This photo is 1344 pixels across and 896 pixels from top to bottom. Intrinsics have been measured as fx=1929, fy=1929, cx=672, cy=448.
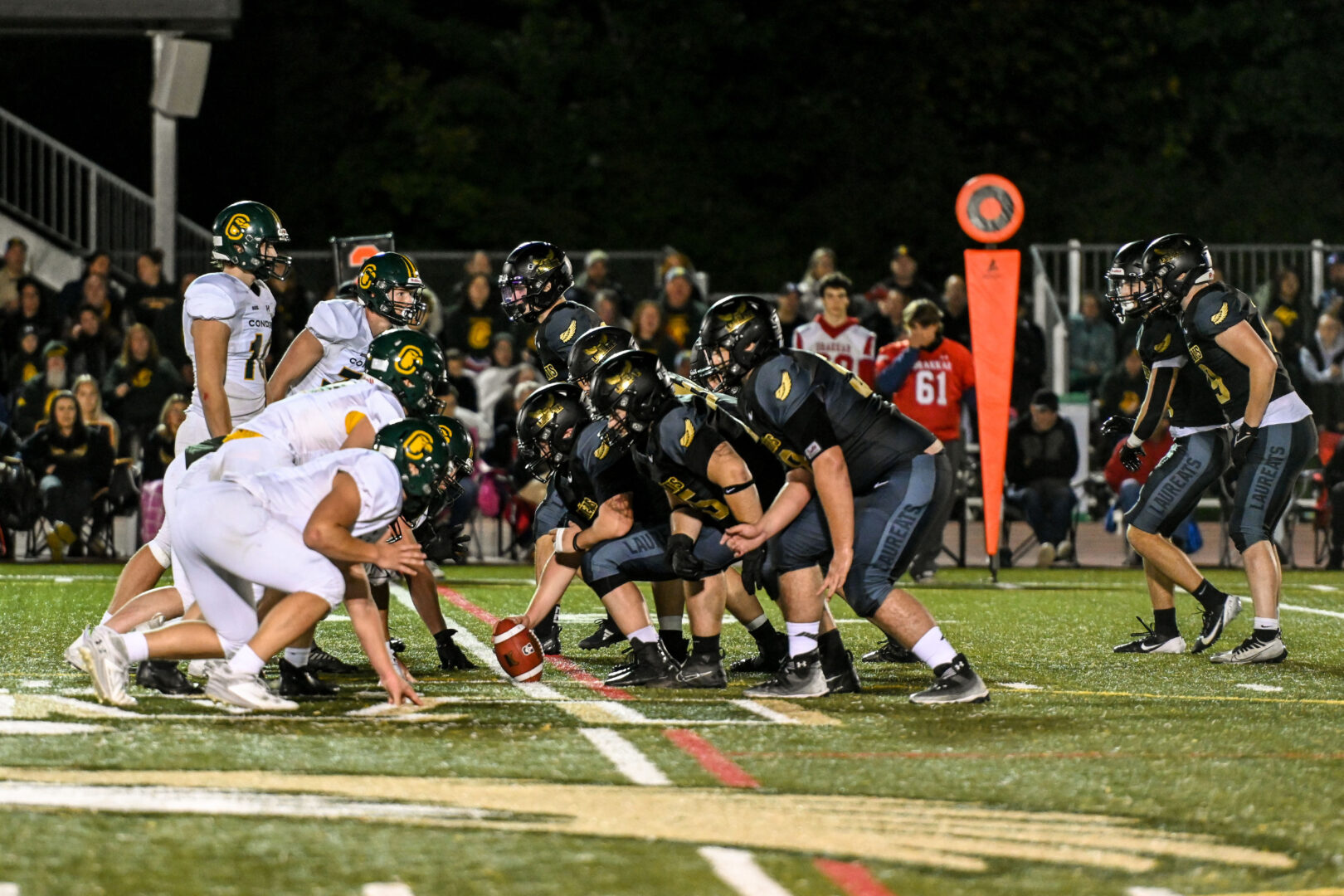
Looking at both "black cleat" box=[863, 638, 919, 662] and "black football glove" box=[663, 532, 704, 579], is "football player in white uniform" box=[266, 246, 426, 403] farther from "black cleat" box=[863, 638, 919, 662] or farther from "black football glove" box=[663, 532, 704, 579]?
"black cleat" box=[863, 638, 919, 662]

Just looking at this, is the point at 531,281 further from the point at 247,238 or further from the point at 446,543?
the point at 446,543

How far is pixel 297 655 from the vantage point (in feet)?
24.5

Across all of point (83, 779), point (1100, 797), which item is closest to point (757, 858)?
point (1100, 797)

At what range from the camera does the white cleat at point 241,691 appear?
6730 millimetres

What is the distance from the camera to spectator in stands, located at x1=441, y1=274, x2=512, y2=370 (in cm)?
1736

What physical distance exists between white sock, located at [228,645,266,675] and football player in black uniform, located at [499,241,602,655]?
8.22ft

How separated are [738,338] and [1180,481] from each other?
299 cm

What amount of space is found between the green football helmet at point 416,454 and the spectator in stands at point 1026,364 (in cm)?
1149

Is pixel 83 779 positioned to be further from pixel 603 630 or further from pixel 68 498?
pixel 68 498

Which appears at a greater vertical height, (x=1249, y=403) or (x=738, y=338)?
(x=738, y=338)

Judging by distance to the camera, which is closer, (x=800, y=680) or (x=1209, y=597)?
(x=800, y=680)

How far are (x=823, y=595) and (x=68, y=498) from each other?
927 centimetres

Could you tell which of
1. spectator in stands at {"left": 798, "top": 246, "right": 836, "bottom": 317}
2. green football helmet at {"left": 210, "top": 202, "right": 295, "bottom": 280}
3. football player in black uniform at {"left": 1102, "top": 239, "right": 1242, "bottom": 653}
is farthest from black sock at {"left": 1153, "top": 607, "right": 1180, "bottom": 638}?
spectator in stands at {"left": 798, "top": 246, "right": 836, "bottom": 317}

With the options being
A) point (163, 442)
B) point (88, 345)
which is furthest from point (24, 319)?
point (163, 442)
